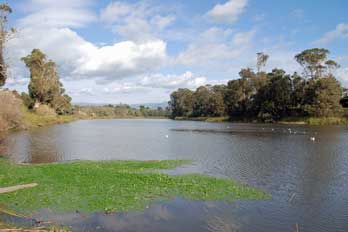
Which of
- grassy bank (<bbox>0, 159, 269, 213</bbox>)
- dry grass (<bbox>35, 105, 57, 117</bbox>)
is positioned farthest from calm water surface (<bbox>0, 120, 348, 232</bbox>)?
dry grass (<bbox>35, 105, 57, 117</bbox>)

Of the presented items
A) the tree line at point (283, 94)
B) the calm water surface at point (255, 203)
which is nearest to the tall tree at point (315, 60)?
the tree line at point (283, 94)

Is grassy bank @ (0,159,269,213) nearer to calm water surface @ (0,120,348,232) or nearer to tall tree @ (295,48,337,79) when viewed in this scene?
calm water surface @ (0,120,348,232)

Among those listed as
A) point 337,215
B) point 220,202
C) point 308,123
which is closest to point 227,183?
point 220,202

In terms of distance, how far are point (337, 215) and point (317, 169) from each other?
39.2ft

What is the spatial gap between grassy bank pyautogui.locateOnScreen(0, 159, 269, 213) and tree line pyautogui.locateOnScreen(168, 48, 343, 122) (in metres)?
82.8

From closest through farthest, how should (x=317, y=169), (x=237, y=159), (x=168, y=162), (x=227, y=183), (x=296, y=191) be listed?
(x=296, y=191) < (x=227, y=183) < (x=317, y=169) < (x=168, y=162) < (x=237, y=159)

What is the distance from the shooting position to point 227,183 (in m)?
21.1

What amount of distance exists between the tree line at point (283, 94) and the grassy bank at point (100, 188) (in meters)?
82.8

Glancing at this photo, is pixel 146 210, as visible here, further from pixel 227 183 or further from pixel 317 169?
pixel 317 169

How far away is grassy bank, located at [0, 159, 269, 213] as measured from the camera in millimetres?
16062

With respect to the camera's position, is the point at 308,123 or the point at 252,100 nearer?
the point at 308,123

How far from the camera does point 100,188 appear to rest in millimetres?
18781

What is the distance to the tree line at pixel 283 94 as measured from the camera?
9444 centimetres

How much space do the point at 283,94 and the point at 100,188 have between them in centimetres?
9804
